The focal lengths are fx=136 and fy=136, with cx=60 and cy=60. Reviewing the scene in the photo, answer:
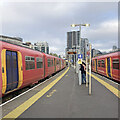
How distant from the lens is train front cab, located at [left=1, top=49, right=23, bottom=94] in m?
6.28

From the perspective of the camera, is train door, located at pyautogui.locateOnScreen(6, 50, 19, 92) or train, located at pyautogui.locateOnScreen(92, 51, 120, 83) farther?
train, located at pyautogui.locateOnScreen(92, 51, 120, 83)

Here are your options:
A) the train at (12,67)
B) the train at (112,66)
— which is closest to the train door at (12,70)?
the train at (12,67)

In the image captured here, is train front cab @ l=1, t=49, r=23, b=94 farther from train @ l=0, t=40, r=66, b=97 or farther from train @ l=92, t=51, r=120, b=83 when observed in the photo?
train @ l=92, t=51, r=120, b=83

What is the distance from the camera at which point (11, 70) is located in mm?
6891

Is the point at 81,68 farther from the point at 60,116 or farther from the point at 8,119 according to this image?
the point at 8,119

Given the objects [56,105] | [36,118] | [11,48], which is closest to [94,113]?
[56,105]

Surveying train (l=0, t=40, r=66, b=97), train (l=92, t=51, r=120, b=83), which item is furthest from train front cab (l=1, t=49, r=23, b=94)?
train (l=92, t=51, r=120, b=83)

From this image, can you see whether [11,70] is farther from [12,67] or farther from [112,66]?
[112,66]

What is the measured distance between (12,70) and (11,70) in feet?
0.40

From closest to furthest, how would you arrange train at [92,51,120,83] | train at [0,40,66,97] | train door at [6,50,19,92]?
train at [0,40,66,97] < train door at [6,50,19,92] < train at [92,51,120,83]

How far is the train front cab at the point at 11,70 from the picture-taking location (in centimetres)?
628

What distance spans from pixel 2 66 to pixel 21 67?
2176 millimetres

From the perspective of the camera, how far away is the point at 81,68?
39.5 feet

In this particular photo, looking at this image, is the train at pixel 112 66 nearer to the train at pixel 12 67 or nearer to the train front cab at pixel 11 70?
the train at pixel 12 67
